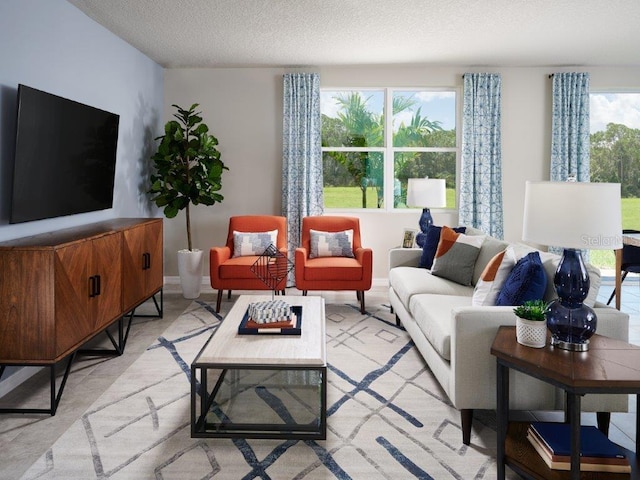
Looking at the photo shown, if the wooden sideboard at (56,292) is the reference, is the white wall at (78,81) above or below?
above

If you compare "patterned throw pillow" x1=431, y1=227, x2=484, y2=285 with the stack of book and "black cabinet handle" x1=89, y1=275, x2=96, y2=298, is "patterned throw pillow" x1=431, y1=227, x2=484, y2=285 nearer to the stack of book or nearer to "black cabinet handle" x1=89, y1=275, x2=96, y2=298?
the stack of book

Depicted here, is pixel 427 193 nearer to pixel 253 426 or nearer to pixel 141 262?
pixel 141 262

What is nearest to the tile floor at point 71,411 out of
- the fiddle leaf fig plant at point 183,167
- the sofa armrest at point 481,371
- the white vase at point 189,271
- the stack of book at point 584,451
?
the sofa armrest at point 481,371

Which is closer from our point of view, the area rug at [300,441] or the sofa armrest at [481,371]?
the area rug at [300,441]

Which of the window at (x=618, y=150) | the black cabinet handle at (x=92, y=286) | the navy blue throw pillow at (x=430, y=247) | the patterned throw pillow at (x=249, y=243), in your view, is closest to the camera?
the black cabinet handle at (x=92, y=286)

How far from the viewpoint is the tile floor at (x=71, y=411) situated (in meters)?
2.34

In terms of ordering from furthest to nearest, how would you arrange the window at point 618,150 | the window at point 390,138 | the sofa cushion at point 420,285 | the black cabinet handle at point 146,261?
the window at point 618,150 → the window at point 390,138 → the black cabinet handle at point 146,261 → the sofa cushion at point 420,285

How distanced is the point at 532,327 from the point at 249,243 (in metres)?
3.52

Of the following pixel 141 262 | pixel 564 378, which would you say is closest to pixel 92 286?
pixel 141 262

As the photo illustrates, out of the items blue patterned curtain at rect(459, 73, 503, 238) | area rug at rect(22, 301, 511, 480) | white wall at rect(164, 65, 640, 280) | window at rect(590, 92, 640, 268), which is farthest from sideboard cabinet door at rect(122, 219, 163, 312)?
window at rect(590, 92, 640, 268)

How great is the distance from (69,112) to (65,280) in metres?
1.36

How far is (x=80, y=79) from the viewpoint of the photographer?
3.96 metres

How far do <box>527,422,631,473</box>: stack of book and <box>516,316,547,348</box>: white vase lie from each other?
0.35 metres

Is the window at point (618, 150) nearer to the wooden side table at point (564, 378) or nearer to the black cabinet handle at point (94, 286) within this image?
the wooden side table at point (564, 378)
